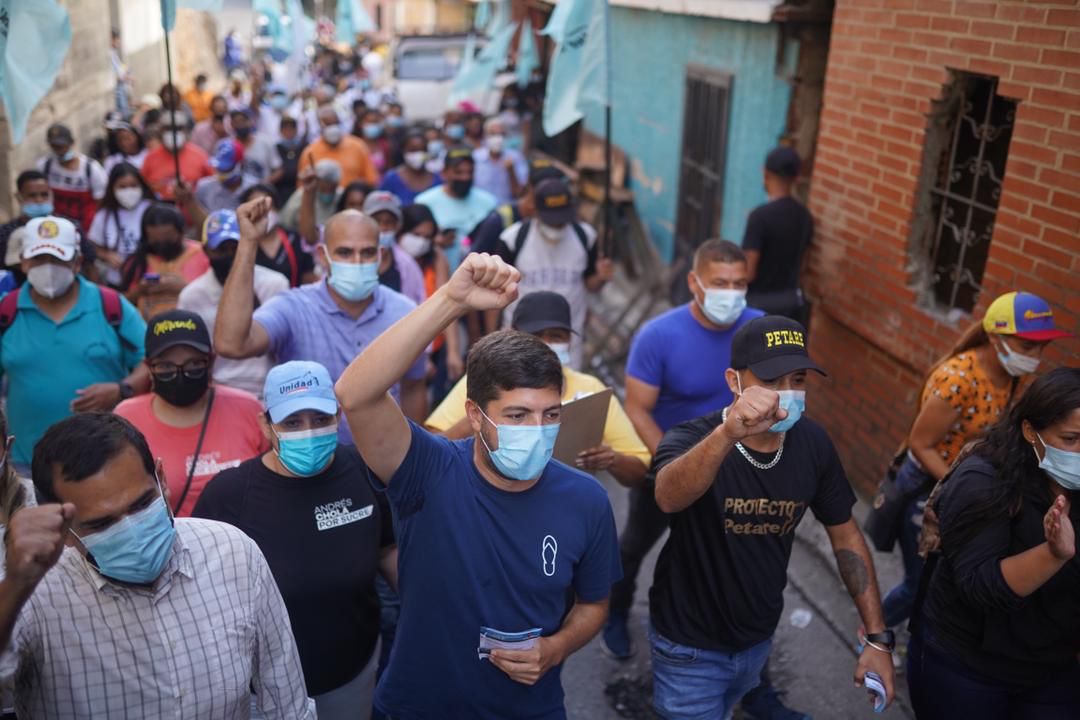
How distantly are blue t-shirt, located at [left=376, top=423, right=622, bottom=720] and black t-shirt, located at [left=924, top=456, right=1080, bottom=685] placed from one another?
116cm

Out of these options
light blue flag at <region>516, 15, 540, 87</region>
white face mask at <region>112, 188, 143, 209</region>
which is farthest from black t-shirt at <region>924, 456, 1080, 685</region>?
light blue flag at <region>516, 15, 540, 87</region>

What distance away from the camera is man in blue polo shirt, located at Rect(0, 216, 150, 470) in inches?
180

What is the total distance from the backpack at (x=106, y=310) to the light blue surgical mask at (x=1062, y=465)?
3.94 m

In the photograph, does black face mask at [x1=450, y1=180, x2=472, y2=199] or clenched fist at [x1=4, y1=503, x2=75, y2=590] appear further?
black face mask at [x1=450, y1=180, x2=472, y2=199]

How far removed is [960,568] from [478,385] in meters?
1.59

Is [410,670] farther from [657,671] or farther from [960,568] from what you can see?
[960,568]

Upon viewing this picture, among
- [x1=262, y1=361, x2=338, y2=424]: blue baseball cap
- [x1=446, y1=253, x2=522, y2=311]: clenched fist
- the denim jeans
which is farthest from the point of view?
[x1=262, y1=361, x2=338, y2=424]: blue baseball cap

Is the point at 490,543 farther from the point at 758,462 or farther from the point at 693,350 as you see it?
the point at 693,350

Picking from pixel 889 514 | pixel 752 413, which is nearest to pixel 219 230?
pixel 752 413

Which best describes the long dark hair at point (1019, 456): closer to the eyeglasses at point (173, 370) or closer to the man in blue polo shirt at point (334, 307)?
the man in blue polo shirt at point (334, 307)

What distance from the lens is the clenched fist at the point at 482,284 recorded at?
2420mm

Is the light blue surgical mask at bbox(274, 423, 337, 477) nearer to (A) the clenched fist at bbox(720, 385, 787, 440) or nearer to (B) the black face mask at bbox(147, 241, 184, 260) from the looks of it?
(A) the clenched fist at bbox(720, 385, 787, 440)

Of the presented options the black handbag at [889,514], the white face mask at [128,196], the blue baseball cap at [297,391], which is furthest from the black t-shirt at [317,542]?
the white face mask at [128,196]

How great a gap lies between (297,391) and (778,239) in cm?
377
